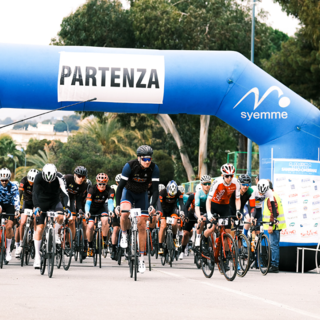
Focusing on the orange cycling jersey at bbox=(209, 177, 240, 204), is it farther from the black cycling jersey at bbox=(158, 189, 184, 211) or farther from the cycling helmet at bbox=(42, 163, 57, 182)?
the black cycling jersey at bbox=(158, 189, 184, 211)

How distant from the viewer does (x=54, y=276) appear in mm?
11125

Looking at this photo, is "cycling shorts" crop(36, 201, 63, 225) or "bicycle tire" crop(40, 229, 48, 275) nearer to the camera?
"bicycle tire" crop(40, 229, 48, 275)

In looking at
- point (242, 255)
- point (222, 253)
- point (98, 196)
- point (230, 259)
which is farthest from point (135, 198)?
point (98, 196)

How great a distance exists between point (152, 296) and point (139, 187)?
122 inches

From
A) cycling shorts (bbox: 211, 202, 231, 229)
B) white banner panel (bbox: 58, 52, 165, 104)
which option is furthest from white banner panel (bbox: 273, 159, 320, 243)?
white banner panel (bbox: 58, 52, 165, 104)

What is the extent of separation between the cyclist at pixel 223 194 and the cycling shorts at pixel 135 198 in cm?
106

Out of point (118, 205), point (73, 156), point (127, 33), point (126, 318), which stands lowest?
point (126, 318)

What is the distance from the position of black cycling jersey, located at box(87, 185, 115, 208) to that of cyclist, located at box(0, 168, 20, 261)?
1.56m

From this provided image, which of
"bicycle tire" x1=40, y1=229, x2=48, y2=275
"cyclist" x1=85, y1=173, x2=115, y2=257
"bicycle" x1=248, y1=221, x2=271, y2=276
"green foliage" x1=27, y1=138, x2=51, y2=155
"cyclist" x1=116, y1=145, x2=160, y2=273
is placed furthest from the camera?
"green foliage" x1=27, y1=138, x2=51, y2=155

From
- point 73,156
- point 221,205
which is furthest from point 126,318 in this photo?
point 73,156

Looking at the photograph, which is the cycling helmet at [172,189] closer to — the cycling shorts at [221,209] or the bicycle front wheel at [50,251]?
the cycling shorts at [221,209]

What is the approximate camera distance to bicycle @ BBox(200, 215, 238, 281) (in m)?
11.0

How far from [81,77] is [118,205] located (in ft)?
12.1

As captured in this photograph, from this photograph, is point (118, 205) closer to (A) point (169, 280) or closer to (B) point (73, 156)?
(A) point (169, 280)
